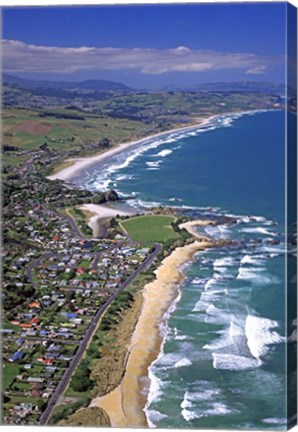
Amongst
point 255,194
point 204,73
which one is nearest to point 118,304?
point 255,194

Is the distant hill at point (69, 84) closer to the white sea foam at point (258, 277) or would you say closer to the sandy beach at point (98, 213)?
the sandy beach at point (98, 213)

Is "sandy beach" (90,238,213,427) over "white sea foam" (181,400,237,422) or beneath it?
over

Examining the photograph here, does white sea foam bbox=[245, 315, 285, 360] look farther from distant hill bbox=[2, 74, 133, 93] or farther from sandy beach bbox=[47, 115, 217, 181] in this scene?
distant hill bbox=[2, 74, 133, 93]

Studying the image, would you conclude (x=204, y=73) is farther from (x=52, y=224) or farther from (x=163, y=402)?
(x=163, y=402)

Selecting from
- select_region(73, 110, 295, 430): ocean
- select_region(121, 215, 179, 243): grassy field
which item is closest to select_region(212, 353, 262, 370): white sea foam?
select_region(73, 110, 295, 430): ocean

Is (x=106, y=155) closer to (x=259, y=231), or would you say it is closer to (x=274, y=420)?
(x=259, y=231)

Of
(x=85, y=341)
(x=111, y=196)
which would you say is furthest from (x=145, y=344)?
(x=111, y=196)
